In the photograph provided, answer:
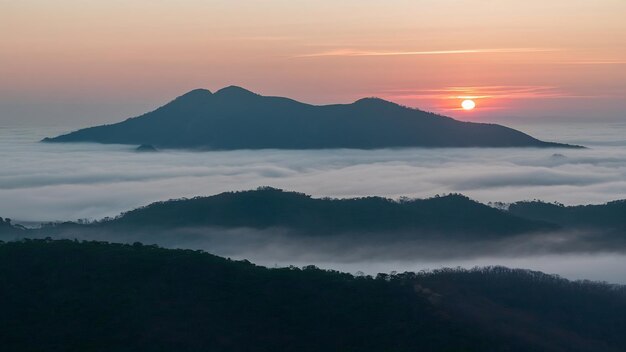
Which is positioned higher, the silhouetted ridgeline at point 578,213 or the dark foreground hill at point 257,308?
the silhouetted ridgeline at point 578,213

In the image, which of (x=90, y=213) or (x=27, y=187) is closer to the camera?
(x=90, y=213)

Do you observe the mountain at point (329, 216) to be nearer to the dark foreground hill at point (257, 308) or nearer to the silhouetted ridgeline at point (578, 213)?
the silhouetted ridgeline at point (578, 213)

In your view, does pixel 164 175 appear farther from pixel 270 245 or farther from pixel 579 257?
pixel 579 257

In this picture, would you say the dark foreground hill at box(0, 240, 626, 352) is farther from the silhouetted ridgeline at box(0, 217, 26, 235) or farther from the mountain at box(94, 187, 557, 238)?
the mountain at box(94, 187, 557, 238)

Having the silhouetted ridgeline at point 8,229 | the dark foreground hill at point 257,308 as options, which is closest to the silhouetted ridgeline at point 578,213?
the dark foreground hill at point 257,308

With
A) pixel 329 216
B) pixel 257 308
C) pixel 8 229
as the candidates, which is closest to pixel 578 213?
pixel 329 216

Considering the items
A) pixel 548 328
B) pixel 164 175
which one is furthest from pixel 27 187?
pixel 548 328
